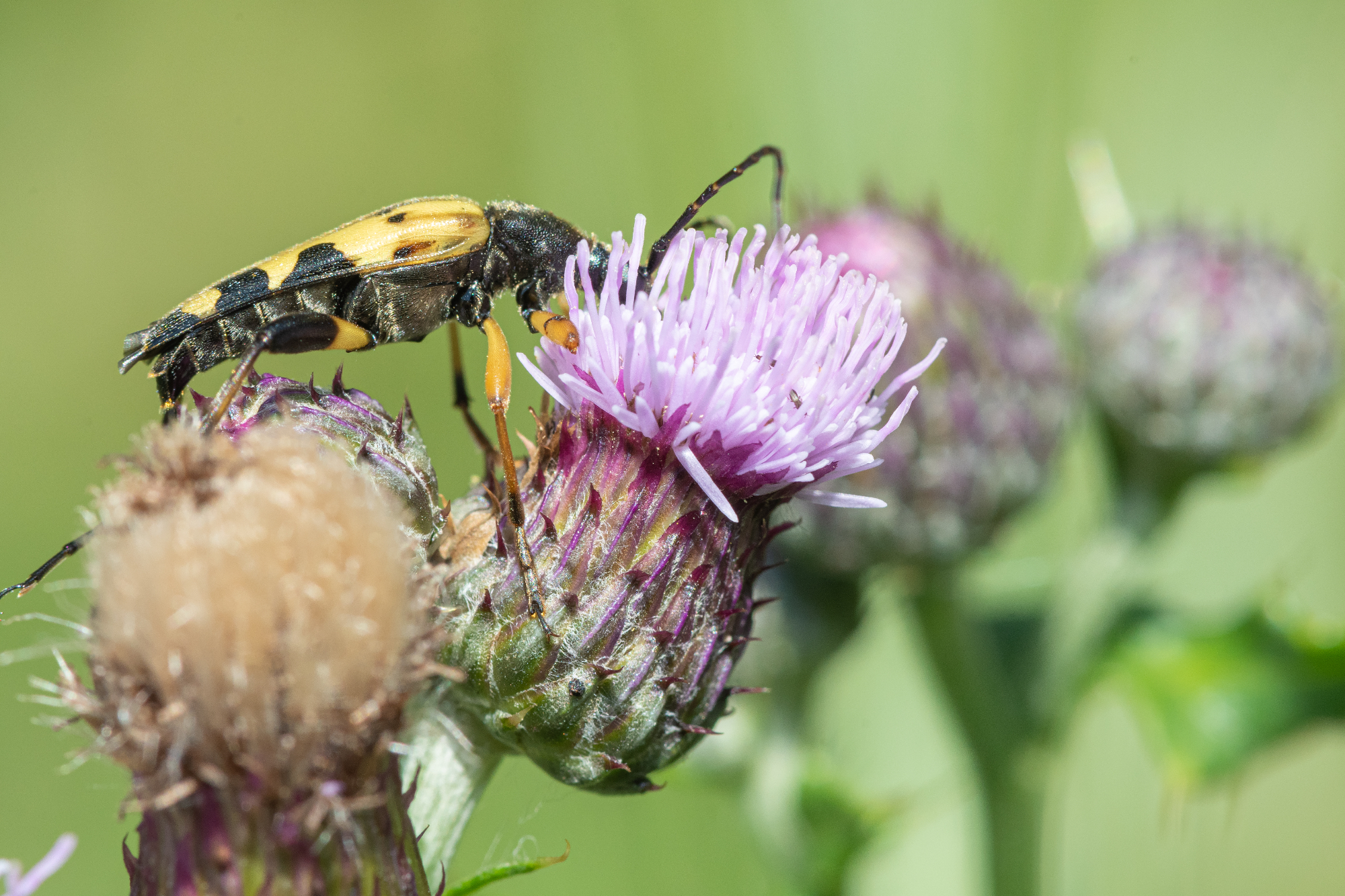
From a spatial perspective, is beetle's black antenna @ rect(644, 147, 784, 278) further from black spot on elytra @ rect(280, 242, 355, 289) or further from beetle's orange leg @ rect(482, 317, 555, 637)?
black spot on elytra @ rect(280, 242, 355, 289)

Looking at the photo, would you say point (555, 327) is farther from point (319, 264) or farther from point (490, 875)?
point (490, 875)

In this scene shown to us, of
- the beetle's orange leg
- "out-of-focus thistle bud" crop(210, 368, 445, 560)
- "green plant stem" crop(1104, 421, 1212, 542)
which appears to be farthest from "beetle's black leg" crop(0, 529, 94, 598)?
"green plant stem" crop(1104, 421, 1212, 542)

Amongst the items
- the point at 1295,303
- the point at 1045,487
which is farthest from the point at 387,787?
the point at 1295,303

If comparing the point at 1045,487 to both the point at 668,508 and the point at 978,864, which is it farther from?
the point at 668,508

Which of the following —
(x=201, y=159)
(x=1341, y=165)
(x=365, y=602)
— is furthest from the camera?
(x=201, y=159)

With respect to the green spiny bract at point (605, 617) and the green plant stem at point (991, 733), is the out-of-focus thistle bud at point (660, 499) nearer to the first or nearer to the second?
the green spiny bract at point (605, 617)

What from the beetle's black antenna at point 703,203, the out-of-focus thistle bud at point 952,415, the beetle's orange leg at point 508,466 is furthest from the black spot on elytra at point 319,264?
the out-of-focus thistle bud at point 952,415
